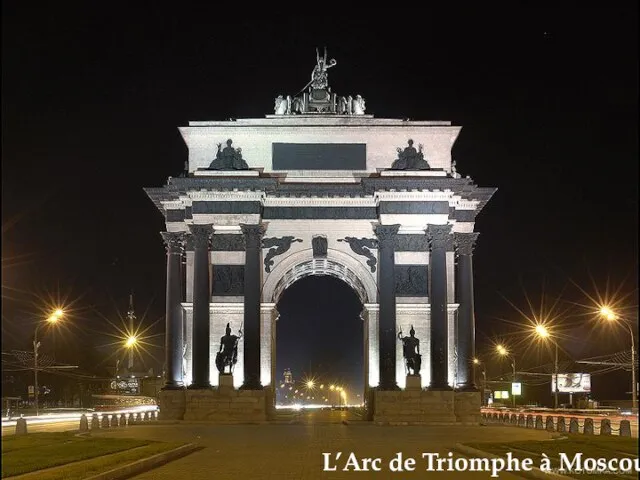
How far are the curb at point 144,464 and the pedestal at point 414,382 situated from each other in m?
24.1

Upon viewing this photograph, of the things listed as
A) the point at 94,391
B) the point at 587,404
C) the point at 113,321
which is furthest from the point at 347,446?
the point at 94,391

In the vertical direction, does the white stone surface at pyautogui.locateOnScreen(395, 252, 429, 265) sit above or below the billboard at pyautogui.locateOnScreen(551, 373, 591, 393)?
above

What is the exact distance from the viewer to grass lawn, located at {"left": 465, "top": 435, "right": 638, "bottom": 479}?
25578 mm

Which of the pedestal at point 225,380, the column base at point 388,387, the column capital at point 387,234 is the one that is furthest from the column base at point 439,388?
the pedestal at point 225,380

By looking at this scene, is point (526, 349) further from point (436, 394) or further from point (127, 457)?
point (127, 457)

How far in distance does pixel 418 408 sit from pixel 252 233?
12875 mm

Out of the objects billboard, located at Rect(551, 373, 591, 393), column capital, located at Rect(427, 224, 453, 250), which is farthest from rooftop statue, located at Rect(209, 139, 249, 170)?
billboard, located at Rect(551, 373, 591, 393)

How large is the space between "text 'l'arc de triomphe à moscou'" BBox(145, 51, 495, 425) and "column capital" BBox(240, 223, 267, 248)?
3.2 inches

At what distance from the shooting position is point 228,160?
56406 mm

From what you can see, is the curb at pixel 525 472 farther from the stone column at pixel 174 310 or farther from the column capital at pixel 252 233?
the stone column at pixel 174 310

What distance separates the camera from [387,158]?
58406mm

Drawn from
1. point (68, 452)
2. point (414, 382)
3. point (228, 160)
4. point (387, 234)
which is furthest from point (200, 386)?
point (68, 452)

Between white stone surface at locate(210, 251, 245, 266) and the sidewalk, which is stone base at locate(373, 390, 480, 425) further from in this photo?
white stone surface at locate(210, 251, 245, 266)

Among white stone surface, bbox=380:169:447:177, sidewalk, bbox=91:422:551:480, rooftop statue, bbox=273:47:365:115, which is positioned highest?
rooftop statue, bbox=273:47:365:115
